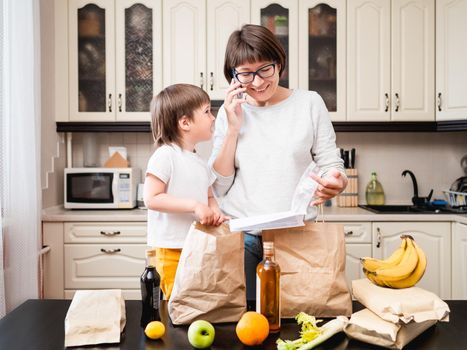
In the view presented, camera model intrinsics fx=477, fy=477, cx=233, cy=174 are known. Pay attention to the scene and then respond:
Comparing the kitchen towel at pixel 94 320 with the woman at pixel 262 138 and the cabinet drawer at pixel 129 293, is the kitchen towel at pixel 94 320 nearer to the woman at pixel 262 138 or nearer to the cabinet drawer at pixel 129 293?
the woman at pixel 262 138

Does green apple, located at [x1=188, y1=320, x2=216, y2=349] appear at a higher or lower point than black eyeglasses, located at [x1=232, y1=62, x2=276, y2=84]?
lower

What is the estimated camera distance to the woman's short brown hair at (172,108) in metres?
1.55

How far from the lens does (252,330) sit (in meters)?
0.95

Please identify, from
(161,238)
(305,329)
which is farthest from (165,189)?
(305,329)

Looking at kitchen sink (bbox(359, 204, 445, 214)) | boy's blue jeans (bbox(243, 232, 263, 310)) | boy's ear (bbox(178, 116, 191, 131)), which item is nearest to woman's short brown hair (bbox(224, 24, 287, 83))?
boy's ear (bbox(178, 116, 191, 131))

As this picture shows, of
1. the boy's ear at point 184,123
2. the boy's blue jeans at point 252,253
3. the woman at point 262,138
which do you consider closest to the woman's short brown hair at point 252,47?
the woman at point 262,138

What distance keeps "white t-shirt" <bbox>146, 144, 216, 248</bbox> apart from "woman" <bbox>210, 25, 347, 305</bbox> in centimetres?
13

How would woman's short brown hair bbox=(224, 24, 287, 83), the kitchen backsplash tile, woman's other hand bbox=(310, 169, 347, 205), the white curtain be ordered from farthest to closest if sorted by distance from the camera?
the kitchen backsplash tile → the white curtain → woman's short brown hair bbox=(224, 24, 287, 83) → woman's other hand bbox=(310, 169, 347, 205)

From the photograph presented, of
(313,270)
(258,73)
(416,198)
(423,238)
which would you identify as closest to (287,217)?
(313,270)

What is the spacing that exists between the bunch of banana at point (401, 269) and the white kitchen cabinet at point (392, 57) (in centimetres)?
203

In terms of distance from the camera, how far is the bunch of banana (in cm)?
106

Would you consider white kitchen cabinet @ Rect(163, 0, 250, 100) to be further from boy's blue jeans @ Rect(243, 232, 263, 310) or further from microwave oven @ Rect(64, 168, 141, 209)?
boy's blue jeans @ Rect(243, 232, 263, 310)

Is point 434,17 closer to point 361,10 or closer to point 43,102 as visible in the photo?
point 361,10

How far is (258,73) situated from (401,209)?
2.05 m
